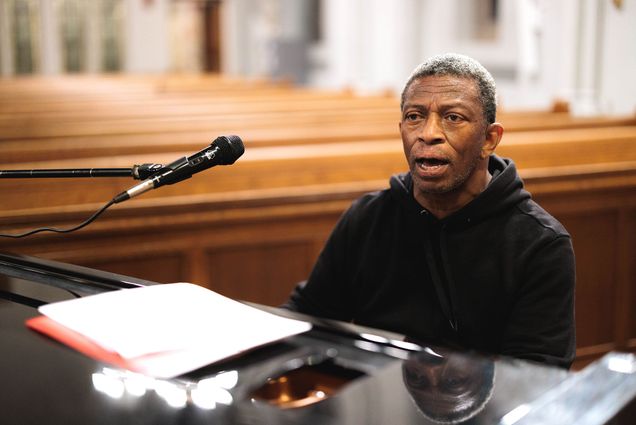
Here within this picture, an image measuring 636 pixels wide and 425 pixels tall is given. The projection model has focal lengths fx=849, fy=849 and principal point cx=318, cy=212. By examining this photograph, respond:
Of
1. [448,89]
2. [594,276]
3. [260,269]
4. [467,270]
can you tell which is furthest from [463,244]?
[594,276]

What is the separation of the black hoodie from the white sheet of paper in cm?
60

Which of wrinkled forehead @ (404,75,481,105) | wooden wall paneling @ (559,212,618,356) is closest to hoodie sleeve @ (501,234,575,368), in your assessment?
wrinkled forehead @ (404,75,481,105)

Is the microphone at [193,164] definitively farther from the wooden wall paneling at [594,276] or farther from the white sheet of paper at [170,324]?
the wooden wall paneling at [594,276]

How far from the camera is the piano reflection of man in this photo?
1.00 metres

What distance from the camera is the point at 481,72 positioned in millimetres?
1880

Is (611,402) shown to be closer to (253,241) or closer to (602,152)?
(253,241)

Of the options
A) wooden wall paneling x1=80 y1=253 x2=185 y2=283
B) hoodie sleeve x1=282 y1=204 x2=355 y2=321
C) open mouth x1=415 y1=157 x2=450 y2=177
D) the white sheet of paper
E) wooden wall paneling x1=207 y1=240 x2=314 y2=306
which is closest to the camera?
the white sheet of paper

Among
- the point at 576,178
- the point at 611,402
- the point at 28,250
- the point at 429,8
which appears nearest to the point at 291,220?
the point at 28,250

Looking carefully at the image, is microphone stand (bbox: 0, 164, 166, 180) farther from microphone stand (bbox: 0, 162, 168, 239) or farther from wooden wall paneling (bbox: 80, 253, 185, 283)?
wooden wall paneling (bbox: 80, 253, 185, 283)

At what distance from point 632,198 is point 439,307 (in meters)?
2.13

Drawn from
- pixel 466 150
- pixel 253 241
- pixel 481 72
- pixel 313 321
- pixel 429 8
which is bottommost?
pixel 253 241

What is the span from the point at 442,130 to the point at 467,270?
0.32m

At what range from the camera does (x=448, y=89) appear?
185 cm

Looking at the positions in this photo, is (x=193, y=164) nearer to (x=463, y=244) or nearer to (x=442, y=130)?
(x=442, y=130)
